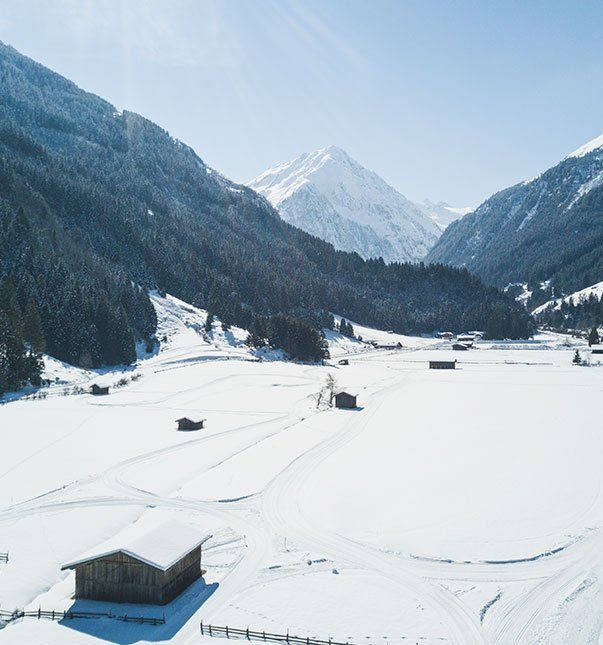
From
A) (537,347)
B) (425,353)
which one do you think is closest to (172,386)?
(425,353)

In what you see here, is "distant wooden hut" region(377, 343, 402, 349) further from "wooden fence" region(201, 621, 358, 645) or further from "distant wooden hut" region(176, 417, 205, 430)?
"wooden fence" region(201, 621, 358, 645)

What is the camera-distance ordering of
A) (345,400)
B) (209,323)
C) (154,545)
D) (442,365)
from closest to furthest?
(154,545) → (345,400) → (442,365) → (209,323)

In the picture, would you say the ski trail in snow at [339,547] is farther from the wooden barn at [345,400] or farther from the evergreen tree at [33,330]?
the evergreen tree at [33,330]

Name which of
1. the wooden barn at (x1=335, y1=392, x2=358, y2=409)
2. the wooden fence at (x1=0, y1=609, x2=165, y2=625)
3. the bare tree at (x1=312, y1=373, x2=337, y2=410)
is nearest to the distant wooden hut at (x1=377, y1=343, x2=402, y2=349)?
the bare tree at (x1=312, y1=373, x2=337, y2=410)

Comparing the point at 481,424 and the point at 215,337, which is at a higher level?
the point at 215,337

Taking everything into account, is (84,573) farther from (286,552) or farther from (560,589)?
(560,589)

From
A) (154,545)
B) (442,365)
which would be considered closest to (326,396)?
(442,365)

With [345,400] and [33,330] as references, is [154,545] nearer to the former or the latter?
[345,400]
